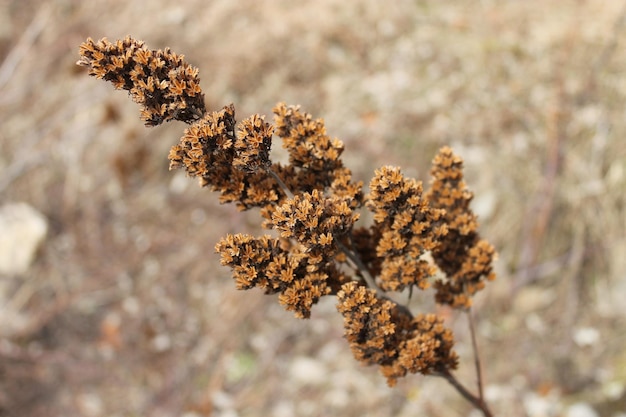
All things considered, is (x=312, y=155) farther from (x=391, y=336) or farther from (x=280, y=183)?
(x=391, y=336)

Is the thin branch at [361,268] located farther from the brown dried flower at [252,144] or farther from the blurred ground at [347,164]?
the blurred ground at [347,164]

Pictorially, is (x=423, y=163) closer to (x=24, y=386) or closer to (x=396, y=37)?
(x=396, y=37)

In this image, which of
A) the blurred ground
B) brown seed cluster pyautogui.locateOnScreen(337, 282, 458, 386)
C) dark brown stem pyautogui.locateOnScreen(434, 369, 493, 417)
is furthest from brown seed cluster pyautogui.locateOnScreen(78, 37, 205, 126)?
the blurred ground

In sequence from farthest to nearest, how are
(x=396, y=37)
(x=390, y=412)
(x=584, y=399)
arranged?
1. (x=396, y=37)
2. (x=390, y=412)
3. (x=584, y=399)

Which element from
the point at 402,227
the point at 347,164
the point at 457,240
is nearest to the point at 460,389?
the point at 457,240

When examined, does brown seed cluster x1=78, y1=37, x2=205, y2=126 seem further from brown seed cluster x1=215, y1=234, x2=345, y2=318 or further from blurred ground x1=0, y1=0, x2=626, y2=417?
blurred ground x1=0, y1=0, x2=626, y2=417

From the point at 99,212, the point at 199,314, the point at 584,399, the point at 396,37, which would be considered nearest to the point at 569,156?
the point at 584,399
